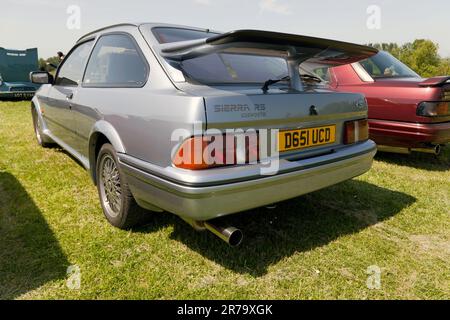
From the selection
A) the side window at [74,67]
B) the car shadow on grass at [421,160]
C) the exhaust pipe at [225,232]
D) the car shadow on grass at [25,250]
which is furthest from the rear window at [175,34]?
the car shadow on grass at [421,160]

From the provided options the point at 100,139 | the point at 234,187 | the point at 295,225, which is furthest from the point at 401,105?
the point at 100,139

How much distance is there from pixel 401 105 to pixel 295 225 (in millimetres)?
2552

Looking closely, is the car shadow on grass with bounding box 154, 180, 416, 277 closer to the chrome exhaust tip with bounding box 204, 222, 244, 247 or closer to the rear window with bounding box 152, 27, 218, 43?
the chrome exhaust tip with bounding box 204, 222, 244, 247

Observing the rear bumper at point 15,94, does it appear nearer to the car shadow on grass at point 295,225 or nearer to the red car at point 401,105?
the red car at point 401,105

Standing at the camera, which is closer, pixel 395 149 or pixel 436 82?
pixel 436 82

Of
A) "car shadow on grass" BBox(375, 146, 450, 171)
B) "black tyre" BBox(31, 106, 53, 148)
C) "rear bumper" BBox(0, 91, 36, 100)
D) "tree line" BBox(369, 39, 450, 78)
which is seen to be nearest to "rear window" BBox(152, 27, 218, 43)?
"black tyre" BBox(31, 106, 53, 148)

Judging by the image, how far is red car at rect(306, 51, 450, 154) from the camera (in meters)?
4.14

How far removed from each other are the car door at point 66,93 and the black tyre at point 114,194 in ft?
2.64

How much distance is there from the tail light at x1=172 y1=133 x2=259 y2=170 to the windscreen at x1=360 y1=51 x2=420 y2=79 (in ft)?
11.8

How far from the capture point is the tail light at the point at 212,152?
183 centimetres

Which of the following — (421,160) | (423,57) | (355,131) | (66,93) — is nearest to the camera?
(355,131)

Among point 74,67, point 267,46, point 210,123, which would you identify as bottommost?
point 210,123

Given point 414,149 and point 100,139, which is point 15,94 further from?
point 414,149

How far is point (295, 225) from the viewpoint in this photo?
2762 millimetres
